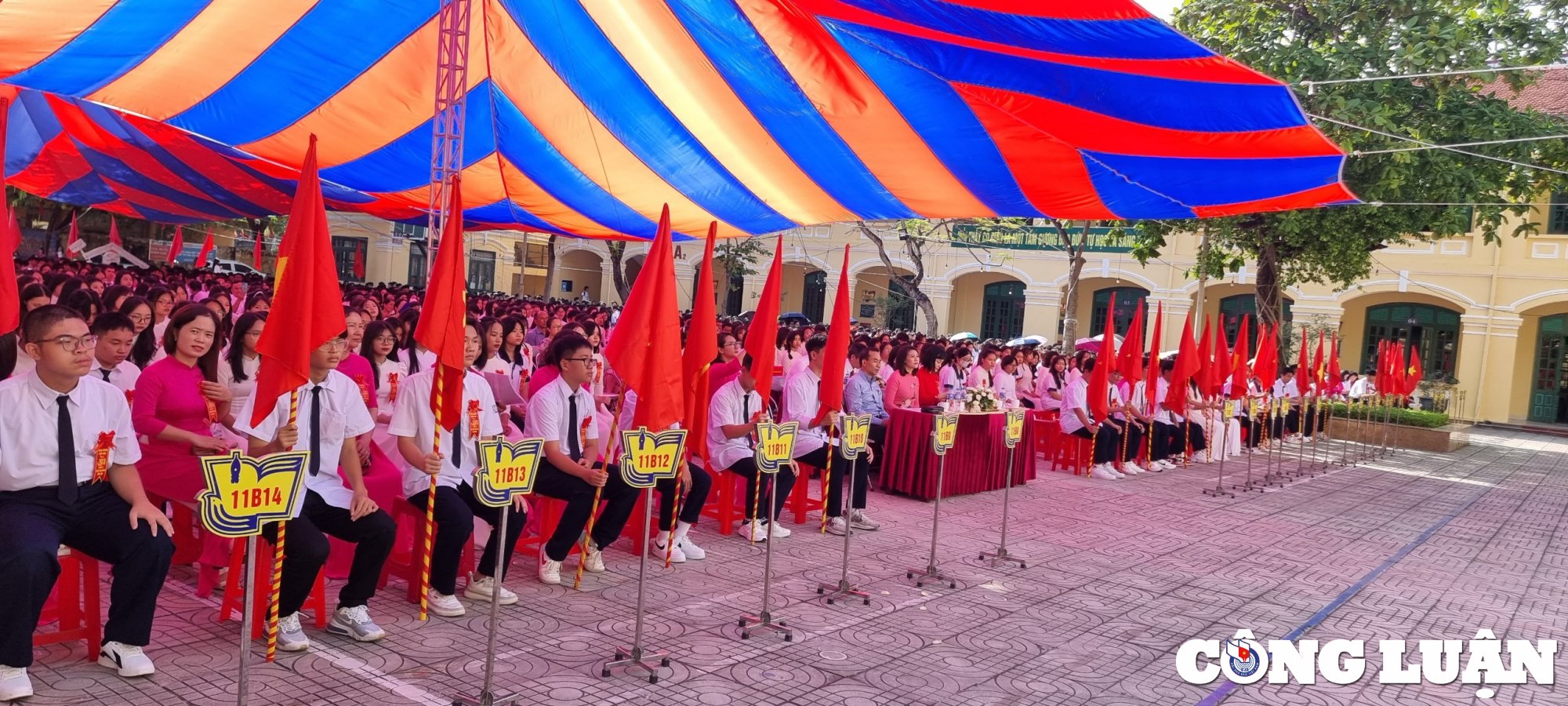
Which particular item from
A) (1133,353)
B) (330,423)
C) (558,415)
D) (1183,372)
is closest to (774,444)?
(558,415)

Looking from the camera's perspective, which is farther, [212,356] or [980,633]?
[980,633]

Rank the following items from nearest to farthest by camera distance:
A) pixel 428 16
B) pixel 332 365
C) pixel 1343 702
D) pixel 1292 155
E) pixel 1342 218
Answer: pixel 332 365
pixel 1343 702
pixel 1292 155
pixel 428 16
pixel 1342 218

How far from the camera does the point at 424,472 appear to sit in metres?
5.13

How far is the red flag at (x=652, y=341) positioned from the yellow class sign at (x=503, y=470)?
0.72 m

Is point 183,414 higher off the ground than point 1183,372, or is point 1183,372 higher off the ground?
point 1183,372

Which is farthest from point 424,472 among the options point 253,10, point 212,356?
point 253,10

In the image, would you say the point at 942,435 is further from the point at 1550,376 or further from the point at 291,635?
the point at 1550,376

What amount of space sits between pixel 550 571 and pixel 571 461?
0.63 m

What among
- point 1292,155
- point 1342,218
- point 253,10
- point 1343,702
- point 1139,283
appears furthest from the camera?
point 1139,283

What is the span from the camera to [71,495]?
4027mm

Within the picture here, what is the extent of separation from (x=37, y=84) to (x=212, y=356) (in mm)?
4185

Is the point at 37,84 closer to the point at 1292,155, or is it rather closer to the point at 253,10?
the point at 253,10

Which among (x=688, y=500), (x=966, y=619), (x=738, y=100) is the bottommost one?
(x=966, y=619)

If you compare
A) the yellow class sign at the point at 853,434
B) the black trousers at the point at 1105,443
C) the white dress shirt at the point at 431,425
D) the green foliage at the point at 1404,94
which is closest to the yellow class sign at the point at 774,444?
the yellow class sign at the point at 853,434
